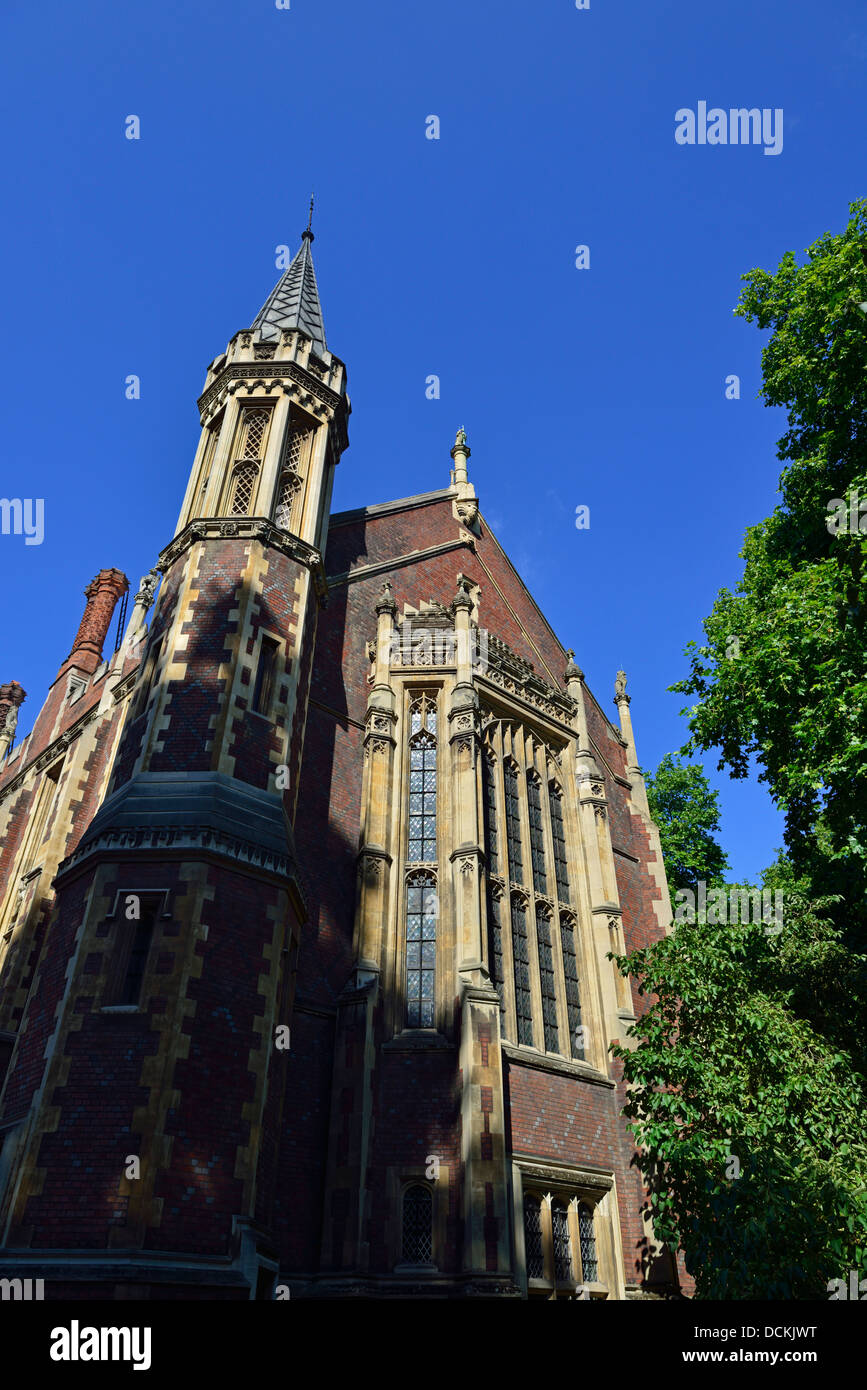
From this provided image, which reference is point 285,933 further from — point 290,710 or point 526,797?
point 526,797

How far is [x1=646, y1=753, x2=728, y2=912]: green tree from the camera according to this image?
Result: 27.0 meters

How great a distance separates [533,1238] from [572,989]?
4298mm

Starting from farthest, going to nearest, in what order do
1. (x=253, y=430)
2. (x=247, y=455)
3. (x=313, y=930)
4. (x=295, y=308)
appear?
(x=295, y=308) → (x=253, y=430) → (x=247, y=455) → (x=313, y=930)

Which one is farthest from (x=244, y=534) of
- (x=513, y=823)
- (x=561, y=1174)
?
(x=561, y=1174)

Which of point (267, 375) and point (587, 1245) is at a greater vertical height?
point (267, 375)

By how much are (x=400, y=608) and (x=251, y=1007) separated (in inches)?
403

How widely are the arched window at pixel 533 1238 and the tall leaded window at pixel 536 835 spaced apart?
17.3 ft

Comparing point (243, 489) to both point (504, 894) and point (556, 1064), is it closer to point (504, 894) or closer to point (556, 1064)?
point (504, 894)

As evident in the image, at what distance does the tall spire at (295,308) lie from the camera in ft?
63.3

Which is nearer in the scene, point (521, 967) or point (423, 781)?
point (521, 967)

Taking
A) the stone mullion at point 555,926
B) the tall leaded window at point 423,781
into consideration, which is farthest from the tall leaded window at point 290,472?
the stone mullion at point 555,926

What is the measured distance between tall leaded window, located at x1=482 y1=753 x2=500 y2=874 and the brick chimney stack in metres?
14.7

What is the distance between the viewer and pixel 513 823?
55.1ft
